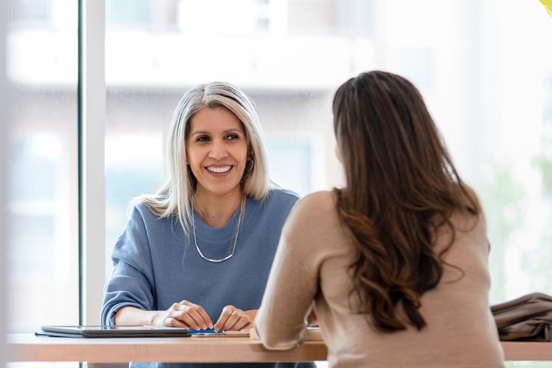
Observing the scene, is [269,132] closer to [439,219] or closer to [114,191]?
[114,191]

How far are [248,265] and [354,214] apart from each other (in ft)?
2.50

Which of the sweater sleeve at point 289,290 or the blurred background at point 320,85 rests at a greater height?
the blurred background at point 320,85

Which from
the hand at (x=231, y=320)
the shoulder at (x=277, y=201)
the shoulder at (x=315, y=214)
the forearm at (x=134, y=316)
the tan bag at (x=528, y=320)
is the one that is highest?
the shoulder at (x=315, y=214)

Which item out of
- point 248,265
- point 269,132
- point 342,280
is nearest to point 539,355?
point 342,280

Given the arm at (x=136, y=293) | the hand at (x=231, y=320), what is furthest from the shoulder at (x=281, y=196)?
the hand at (x=231, y=320)

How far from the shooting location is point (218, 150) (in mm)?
1693

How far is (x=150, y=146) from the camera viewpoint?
2354 millimetres

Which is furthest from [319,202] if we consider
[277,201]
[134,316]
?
[277,201]

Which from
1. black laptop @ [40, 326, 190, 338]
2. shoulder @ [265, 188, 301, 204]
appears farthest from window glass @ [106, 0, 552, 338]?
black laptop @ [40, 326, 190, 338]

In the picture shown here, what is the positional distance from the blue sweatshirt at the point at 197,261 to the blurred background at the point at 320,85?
62cm

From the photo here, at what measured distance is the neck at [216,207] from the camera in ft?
5.78

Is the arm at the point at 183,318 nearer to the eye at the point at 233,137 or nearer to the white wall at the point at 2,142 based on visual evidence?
the eye at the point at 233,137

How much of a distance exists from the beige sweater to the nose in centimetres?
72

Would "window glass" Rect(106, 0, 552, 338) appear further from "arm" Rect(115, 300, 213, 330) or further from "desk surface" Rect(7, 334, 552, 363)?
"desk surface" Rect(7, 334, 552, 363)
